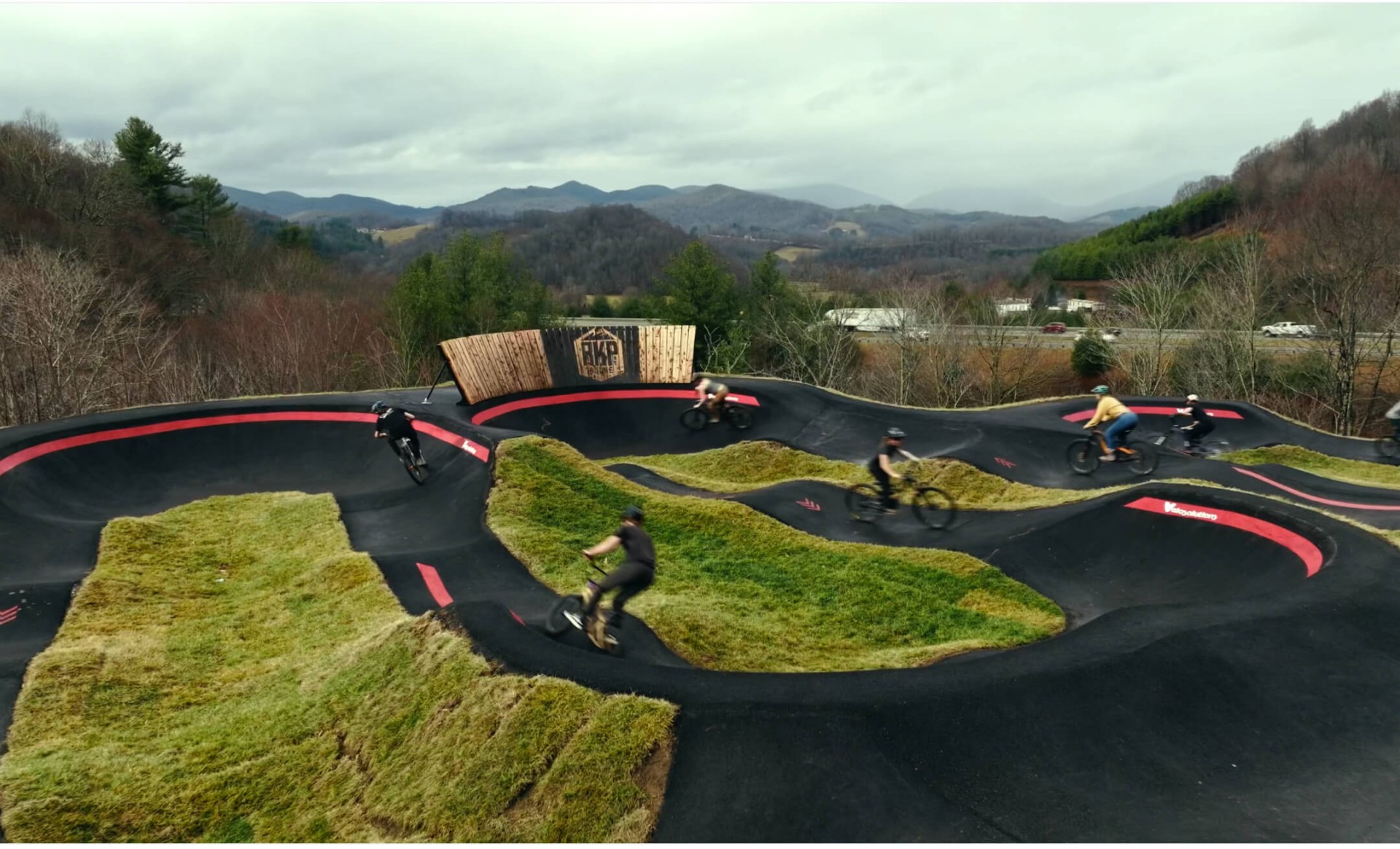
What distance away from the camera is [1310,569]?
11414mm

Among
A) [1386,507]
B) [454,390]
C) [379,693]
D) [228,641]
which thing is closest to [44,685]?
[228,641]

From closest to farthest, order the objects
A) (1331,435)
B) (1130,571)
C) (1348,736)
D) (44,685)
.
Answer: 1. (1348,736)
2. (44,685)
3. (1130,571)
4. (1331,435)

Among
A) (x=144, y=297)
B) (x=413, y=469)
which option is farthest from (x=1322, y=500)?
(x=144, y=297)

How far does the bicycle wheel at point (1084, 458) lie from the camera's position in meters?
20.7

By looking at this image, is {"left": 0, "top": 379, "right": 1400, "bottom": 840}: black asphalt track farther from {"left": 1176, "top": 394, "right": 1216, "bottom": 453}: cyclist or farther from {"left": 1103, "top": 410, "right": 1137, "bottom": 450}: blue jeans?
{"left": 1176, "top": 394, "right": 1216, "bottom": 453}: cyclist

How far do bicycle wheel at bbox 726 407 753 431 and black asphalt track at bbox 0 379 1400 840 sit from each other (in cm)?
849

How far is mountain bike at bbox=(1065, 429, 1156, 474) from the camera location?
64.3ft

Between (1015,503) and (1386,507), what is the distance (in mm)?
7413

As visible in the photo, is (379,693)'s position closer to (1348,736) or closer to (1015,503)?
(1348,736)

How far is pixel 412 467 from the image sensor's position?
18.9 metres

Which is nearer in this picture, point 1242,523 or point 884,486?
point 1242,523

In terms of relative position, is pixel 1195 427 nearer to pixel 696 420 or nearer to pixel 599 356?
pixel 696 420

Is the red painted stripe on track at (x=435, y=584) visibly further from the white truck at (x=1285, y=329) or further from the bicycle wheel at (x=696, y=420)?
the white truck at (x=1285, y=329)

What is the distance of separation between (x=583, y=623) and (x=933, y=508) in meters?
9.67
